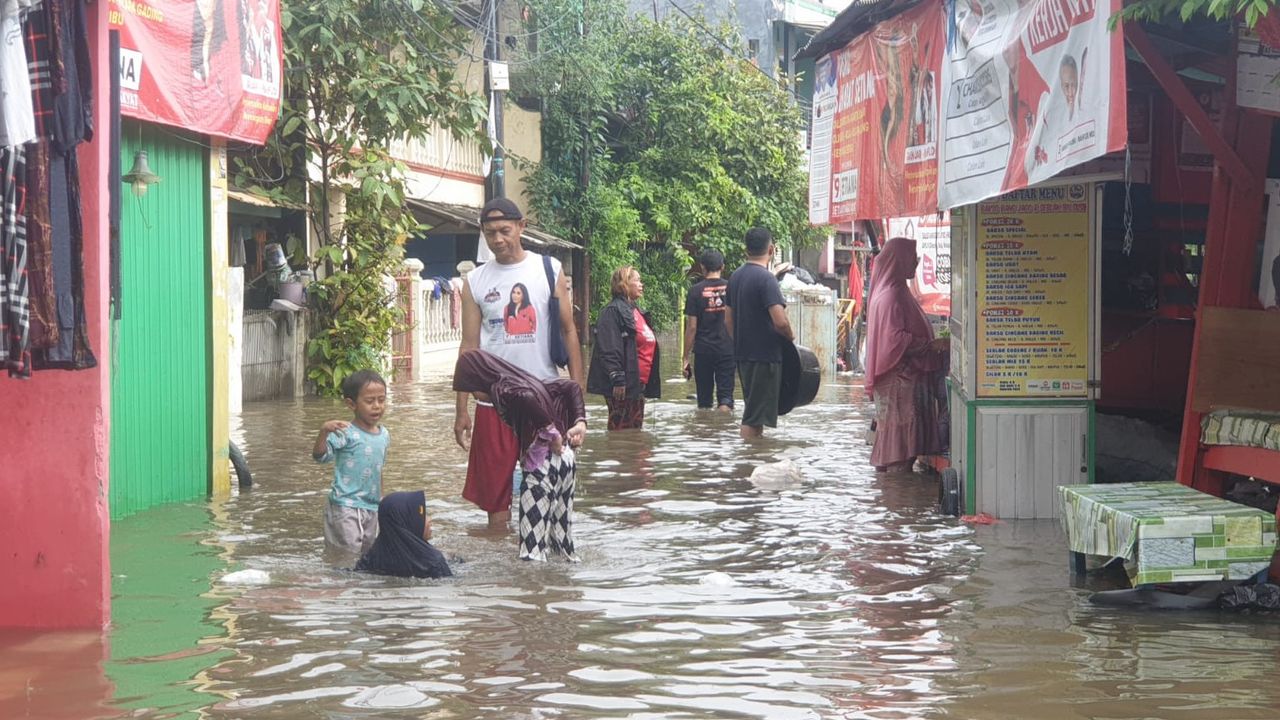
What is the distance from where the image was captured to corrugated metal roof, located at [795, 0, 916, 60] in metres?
10.7

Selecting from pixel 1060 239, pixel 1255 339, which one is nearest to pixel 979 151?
pixel 1060 239

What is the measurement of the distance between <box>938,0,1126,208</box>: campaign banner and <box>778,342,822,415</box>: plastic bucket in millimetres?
4742

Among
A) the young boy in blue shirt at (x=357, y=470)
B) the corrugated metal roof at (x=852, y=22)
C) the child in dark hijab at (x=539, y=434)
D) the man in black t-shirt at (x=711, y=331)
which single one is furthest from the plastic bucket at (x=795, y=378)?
the young boy in blue shirt at (x=357, y=470)

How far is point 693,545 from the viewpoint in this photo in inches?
348

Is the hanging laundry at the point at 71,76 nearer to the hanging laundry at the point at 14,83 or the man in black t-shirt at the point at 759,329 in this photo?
the hanging laundry at the point at 14,83

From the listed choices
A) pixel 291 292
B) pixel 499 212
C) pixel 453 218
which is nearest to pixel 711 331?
pixel 291 292

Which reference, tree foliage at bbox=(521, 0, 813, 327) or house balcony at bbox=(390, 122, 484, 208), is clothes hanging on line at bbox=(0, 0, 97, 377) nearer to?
house balcony at bbox=(390, 122, 484, 208)

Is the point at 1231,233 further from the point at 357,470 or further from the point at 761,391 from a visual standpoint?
the point at 761,391

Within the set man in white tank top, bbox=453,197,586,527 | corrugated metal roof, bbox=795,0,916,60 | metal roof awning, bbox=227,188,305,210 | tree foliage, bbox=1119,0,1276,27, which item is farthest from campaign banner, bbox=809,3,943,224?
metal roof awning, bbox=227,188,305,210

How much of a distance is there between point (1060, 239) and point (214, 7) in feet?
19.2

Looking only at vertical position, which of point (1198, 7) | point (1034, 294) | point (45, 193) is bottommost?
point (1034, 294)

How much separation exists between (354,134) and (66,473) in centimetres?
1218

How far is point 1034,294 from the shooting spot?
31.0 ft

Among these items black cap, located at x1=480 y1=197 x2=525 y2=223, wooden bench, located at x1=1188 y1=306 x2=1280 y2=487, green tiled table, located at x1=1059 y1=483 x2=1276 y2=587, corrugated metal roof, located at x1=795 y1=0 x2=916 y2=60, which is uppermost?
corrugated metal roof, located at x1=795 y1=0 x2=916 y2=60
